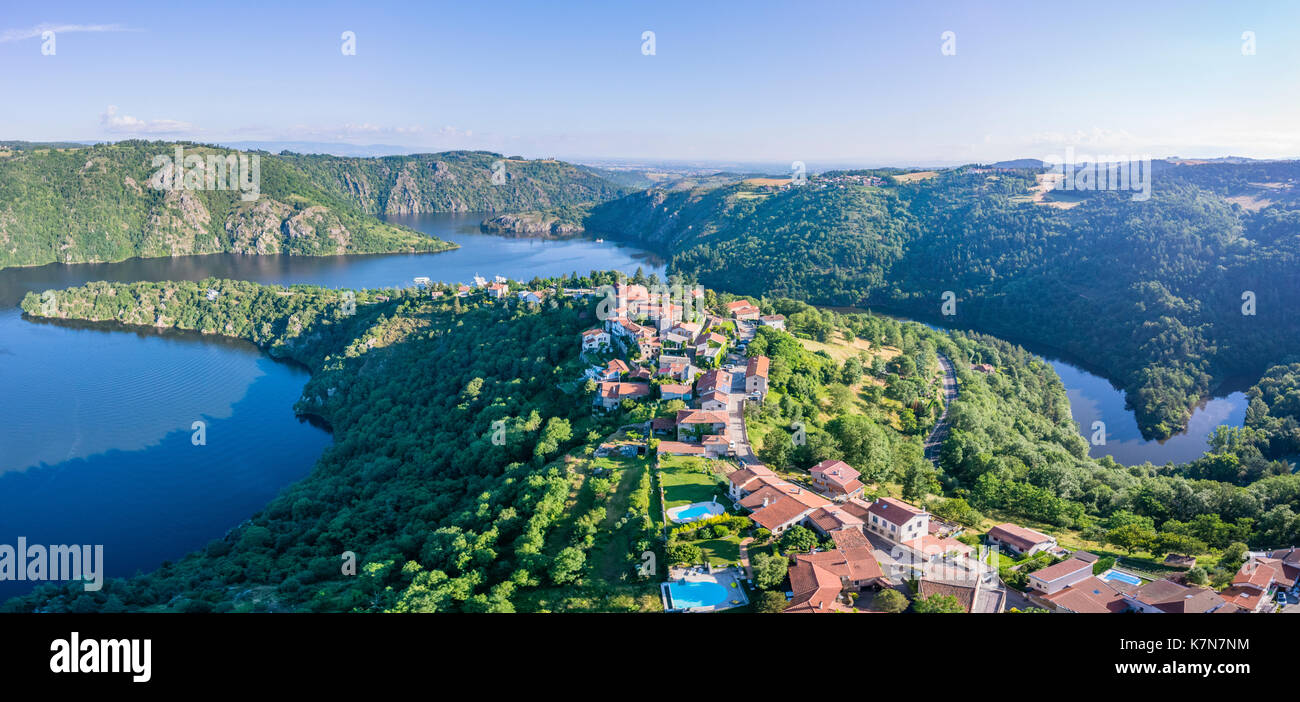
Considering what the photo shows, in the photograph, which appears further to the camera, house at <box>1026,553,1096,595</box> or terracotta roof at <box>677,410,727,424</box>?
terracotta roof at <box>677,410,727,424</box>

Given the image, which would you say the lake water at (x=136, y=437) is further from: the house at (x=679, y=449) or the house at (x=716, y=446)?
the house at (x=716, y=446)

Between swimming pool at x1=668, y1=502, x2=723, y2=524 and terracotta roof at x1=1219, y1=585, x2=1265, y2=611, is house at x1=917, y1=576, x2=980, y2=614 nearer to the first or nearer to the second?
swimming pool at x1=668, y1=502, x2=723, y2=524

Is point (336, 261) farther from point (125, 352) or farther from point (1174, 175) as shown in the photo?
point (1174, 175)

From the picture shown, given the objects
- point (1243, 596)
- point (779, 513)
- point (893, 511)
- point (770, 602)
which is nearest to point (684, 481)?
point (779, 513)

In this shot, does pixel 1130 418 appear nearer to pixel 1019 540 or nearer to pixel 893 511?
pixel 1019 540

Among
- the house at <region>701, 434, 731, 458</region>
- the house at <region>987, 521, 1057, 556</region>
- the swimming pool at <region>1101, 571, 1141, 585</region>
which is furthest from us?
the house at <region>701, 434, 731, 458</region>

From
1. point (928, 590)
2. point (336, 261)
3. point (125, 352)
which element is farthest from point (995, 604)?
point (336, 261)

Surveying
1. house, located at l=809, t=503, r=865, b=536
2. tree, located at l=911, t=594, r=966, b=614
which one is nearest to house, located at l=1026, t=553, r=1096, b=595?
tree, located at l=911, t=594, r=966, b=614
